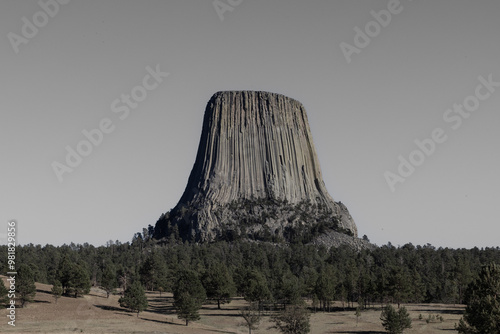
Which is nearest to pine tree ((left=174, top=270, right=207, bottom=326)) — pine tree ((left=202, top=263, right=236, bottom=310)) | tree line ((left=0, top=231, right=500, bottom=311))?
tree line ((left=0, top=231, right=500, bottom=311))

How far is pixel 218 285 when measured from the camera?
119 metres

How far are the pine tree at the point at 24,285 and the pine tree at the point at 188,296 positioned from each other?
2405 cm

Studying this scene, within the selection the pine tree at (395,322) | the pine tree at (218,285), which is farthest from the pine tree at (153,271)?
the pine tree at (395,322)

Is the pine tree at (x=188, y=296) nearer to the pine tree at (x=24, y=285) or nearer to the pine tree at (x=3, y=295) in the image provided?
the pine tree at (x=24, y=285)

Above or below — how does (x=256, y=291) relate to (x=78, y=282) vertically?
below

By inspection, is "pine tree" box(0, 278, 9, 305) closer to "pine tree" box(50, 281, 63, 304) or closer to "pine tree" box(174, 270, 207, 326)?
"pine tree" box(50, 281, 63, 304)

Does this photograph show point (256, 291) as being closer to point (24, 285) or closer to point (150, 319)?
point (150, 319)

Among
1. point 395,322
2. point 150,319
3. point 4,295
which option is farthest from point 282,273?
point 4,295

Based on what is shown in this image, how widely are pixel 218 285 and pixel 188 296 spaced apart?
2169 cm

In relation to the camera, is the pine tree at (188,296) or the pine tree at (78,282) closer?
the pine tree at (188,296)

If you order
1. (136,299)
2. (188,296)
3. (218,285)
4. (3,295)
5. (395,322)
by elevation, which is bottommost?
(395,322)

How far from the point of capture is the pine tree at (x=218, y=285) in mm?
118938

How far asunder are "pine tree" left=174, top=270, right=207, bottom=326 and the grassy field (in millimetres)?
1830

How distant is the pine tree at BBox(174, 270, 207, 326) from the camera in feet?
313
